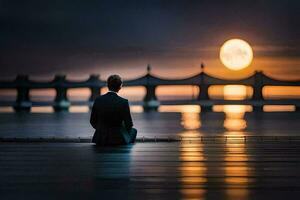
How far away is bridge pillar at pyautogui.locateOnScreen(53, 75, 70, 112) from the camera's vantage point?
34.1 m

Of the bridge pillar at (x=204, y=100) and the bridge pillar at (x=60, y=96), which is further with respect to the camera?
the bridge pillar at (x=60, y=96)

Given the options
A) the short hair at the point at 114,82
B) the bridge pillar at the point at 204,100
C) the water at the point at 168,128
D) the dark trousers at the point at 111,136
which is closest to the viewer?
the short hair at the point at 114,82

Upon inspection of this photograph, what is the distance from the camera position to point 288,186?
3117mm

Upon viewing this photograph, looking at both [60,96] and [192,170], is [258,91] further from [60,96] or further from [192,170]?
[192,170]

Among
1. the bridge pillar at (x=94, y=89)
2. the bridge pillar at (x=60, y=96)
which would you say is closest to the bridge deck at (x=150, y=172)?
the bridge pillar at (x=60, y=96)

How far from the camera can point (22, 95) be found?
34719mm

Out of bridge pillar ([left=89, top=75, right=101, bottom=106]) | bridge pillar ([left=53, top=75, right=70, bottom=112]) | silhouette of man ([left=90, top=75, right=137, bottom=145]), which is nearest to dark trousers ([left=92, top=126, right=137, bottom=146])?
silhouette of man ([left=90, top=75, right=137, bottom=145])

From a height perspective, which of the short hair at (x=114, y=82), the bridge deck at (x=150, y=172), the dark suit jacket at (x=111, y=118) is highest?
the short hair at (x=114, y=82)

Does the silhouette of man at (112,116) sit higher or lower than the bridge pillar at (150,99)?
lower

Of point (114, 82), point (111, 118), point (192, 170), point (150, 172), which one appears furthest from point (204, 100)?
point (150, 172)

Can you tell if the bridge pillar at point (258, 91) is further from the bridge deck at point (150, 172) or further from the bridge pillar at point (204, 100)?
the bridge deck at point (150, 172)

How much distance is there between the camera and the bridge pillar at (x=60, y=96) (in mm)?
34094

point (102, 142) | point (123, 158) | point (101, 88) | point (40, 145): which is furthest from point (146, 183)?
point (101, 88)

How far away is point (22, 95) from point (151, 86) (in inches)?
354
